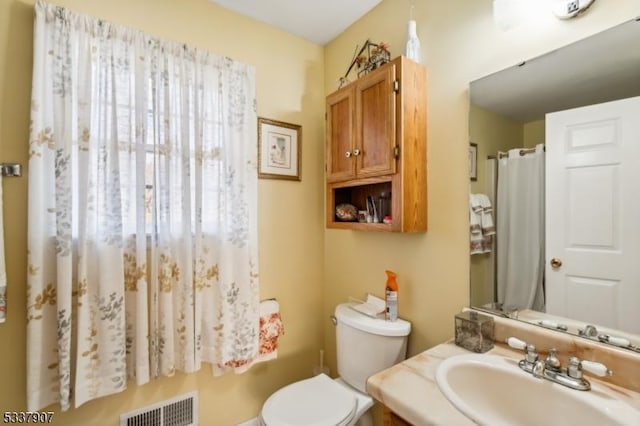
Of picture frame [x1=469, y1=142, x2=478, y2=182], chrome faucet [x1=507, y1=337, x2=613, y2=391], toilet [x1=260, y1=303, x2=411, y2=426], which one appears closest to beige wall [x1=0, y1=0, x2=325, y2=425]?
toilet [x1=260, y1=303, x2=411, y2=426]

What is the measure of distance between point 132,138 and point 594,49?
170cm

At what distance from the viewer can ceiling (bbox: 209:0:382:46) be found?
5.25 feet

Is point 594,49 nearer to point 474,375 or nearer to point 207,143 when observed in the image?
point 474,375

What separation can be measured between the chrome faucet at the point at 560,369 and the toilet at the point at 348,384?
542 mm

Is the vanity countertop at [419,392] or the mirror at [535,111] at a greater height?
the mirror at [535,111]

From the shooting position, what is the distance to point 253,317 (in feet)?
5.21

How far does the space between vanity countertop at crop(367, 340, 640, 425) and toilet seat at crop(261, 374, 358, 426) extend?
488mm

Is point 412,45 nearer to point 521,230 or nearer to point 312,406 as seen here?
point 521,230

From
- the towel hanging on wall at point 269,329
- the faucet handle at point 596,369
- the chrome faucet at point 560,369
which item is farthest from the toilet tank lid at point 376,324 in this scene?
the faucet handle at point 596,369

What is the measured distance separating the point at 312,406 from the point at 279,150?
1335mm

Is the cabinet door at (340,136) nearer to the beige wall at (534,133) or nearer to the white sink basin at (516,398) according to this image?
the beige wall at (534,133)

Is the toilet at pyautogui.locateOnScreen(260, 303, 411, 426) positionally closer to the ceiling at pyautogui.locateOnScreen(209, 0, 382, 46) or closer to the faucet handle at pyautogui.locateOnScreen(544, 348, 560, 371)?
the faucet handle at pyautogui.locateOnScreen(544, 348, 560, 371)

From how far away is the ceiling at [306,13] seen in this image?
1601mm

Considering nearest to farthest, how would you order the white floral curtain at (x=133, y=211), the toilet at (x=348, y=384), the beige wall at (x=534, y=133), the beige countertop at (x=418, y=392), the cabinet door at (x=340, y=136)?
1. the beige countertop at (x=418, y=392)
2. the beige wall at (x=534, y=133)
3. the white floral curtain at (x=133, y=211)
4. the toilet at (x=348, y=384)
5. the cabinet door at (x=340, y=136)
